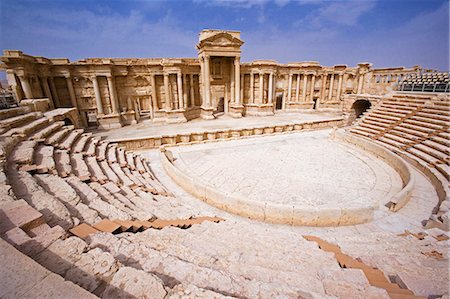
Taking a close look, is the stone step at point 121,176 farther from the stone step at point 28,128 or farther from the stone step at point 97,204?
the stone step at point 28,128

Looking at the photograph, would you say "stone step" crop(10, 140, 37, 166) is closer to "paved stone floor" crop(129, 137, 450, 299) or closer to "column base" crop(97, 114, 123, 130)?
"paved stone floor" crop(129, 137, 450, 299)

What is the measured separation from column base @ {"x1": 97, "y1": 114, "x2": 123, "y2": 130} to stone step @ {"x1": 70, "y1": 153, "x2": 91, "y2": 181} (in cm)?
1013

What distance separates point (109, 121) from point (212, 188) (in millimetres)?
13898

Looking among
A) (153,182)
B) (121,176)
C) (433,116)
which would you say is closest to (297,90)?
(433,116)

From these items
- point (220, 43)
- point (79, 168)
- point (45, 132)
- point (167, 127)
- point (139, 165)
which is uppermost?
point (220, 43)

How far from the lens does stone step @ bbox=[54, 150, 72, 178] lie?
18.2ft

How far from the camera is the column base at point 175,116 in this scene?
58.9 ft

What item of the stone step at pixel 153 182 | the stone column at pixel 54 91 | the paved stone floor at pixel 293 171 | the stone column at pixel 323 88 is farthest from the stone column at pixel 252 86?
the stone column at pixel 54 91

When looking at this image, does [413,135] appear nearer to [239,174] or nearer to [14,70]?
[239,174]

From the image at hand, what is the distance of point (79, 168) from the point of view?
6.45m

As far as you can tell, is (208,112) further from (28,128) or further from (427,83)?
(427,83)

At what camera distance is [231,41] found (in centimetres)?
1786

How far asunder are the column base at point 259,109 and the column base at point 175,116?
7.20 m

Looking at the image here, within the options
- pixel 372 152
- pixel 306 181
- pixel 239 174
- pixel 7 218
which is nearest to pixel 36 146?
pixel 7 218
